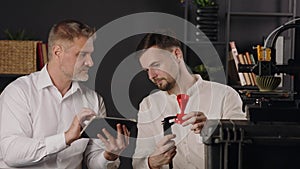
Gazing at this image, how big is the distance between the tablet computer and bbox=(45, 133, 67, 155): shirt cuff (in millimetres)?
80

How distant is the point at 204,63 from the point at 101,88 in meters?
0.82

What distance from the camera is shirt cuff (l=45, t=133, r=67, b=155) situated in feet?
7.05

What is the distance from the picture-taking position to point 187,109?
2.36m

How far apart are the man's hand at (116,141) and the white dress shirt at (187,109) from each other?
0.06 metres

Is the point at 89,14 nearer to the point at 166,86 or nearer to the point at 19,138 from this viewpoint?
the point at 166,86

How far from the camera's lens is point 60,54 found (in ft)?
7.75

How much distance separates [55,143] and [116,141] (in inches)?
9.3

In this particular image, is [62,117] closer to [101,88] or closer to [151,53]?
[151,53]

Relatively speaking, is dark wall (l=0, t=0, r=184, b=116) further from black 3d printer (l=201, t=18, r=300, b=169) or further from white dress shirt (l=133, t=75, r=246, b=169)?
black 3d printer (l=201, t=18, r=300, b=169)

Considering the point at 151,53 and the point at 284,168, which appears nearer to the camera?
the point at 284,168

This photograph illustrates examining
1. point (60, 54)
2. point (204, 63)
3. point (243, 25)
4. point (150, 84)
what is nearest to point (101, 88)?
point (150, 84)

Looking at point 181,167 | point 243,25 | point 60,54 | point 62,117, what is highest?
point 243,25

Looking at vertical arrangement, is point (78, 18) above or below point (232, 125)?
above

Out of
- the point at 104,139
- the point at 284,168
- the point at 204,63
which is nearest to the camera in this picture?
the point at 284,168
